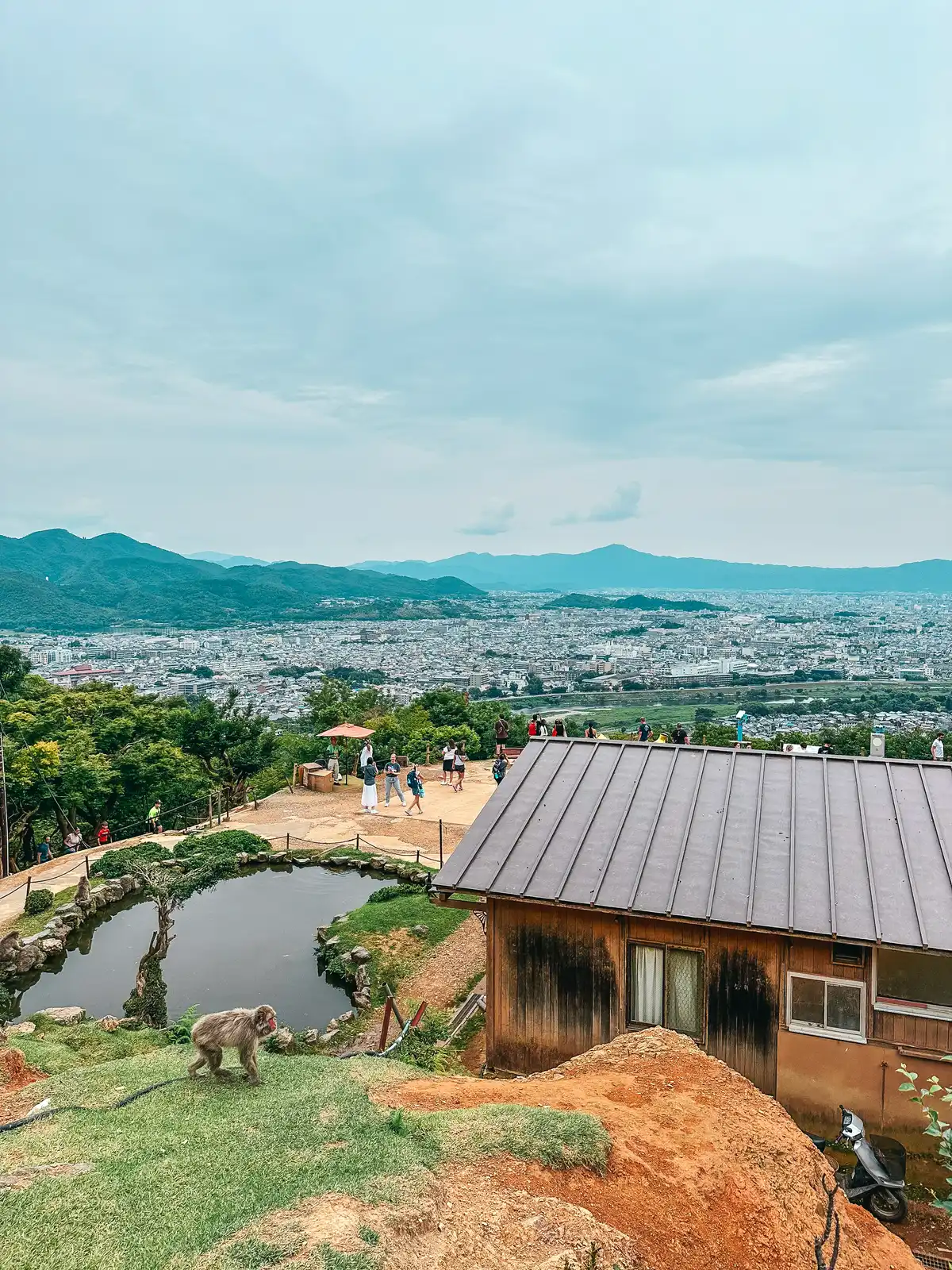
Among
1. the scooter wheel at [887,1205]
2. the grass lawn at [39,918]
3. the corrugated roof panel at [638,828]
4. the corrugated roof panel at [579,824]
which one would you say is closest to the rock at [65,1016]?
Result: the grass lawn at [39,918]

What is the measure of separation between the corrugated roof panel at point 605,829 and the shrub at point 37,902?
44.5 ft

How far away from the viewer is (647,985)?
9.25 metres

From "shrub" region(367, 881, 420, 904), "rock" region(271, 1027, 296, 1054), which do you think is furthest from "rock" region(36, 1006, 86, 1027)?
"shrub" region(367, 881, 420, 904)

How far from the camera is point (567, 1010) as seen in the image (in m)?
Answer: 9.55

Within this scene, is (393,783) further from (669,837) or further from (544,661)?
(544,661)

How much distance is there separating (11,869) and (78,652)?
96028mm

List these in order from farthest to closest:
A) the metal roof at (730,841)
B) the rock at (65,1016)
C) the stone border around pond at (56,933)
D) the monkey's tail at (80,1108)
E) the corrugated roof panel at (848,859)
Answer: the stone border around pond at (56,933) → the rock at (65,1016) → the metal roof at (730,841) → the corrugated roof panel at (848,859) → the monkey's tail at (80,1108)

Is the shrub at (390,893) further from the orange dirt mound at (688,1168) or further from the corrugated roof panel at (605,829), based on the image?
the orange dirt mound at (688,1168)

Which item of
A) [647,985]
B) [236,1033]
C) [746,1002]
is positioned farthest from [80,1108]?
[746,1002]

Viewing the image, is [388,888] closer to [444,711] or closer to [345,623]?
[444,711]

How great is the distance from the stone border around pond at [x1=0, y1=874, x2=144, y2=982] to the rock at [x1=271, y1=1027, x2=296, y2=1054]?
6.63 metres

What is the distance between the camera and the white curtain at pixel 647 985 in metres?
9.18

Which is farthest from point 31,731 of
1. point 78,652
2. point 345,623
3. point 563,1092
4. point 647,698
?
point 345,623

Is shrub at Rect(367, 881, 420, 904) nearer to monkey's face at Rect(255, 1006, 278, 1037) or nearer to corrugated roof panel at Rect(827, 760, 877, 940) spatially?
monkey's face at Rect(255, 1006, 278, 1037)
